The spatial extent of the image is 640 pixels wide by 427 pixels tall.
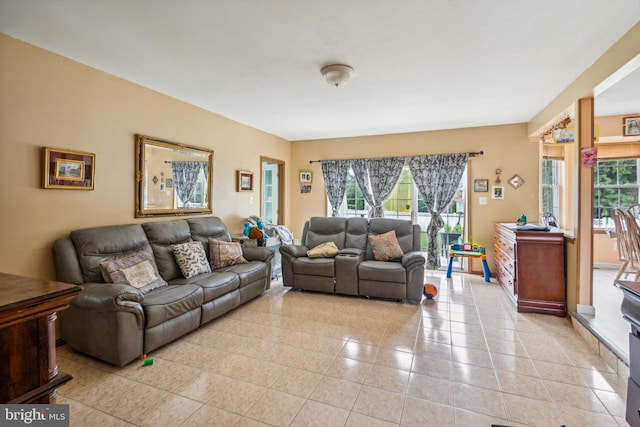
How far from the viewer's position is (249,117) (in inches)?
183

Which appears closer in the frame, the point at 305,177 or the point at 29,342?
the point at 29,342

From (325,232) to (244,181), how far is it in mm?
1633

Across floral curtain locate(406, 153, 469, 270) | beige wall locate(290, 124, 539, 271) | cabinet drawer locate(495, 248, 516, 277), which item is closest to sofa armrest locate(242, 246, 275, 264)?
beige wall locate(290, 124, 539, 271)

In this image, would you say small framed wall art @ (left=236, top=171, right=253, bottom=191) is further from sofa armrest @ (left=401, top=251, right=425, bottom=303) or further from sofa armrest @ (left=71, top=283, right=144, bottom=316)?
sofa armrest @ (left=401, top=251, right=425, bottom=303)

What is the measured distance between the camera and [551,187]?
524cm

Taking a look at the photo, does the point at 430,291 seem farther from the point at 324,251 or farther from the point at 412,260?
the point at 324,251

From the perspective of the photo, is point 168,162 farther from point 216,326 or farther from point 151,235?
point 216,326

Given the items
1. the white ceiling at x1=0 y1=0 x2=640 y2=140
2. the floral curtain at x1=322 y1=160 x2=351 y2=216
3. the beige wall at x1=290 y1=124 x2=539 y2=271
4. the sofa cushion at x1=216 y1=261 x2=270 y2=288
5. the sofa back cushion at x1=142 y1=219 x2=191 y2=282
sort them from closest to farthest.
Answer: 1. the white ceiling at x1=0 y1=0 x2=640 y2=140
2. the sofa back cushion at x1=142 y1=219 x2=191 y2=282
3. the sofa cushion at x1=216 y1=261 x2=270 y2=288
4. the beige wall at x1=290 y1=124 x2=539 y2=271
5. the floral curtain at x1=322 y1=160 x2=351 y2=216

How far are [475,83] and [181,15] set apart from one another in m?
2.90

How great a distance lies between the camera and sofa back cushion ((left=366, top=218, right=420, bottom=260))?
14.1 feet

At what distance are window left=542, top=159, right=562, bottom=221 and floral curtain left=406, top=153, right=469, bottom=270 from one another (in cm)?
148

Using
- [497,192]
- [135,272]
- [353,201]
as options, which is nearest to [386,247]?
[353,201]

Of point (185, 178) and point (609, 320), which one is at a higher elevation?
point (185, 178)

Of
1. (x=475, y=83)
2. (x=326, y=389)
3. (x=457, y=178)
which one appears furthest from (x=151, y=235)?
(x=457, y=178)
